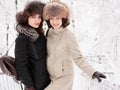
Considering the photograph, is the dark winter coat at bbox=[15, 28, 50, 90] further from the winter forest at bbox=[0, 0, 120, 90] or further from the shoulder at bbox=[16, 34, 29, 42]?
the winter forest at bbox=[0, 0, 120, 90]

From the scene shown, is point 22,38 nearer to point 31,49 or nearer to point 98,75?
point 31,49

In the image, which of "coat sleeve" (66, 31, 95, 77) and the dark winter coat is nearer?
the dark winter coat

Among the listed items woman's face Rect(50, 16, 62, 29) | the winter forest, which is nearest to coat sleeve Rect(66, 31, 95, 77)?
woman's face Rect(50, 16, 62, 29)

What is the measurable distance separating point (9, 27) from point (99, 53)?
3.00m

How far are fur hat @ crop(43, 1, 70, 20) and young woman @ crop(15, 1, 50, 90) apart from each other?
0.05m

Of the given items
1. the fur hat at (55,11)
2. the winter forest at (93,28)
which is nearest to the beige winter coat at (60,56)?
the fur hat at (55,11)

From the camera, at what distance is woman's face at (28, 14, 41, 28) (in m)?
3.43

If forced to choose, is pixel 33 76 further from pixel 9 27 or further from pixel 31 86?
pixel 9 27

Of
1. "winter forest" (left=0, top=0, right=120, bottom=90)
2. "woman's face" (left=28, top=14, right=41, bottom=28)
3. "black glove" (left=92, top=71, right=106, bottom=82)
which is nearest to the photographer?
"woman's face" (left=28, top=14, right=41, bottom=28)

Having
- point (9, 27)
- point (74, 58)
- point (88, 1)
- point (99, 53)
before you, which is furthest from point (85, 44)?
point (74, 58)

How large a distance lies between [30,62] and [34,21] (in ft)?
1.32

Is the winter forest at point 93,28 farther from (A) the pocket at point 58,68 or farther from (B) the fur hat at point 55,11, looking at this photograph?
(A) the pocket at point 58,68

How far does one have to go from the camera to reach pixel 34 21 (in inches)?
135

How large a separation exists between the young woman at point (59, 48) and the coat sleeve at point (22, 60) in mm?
249
